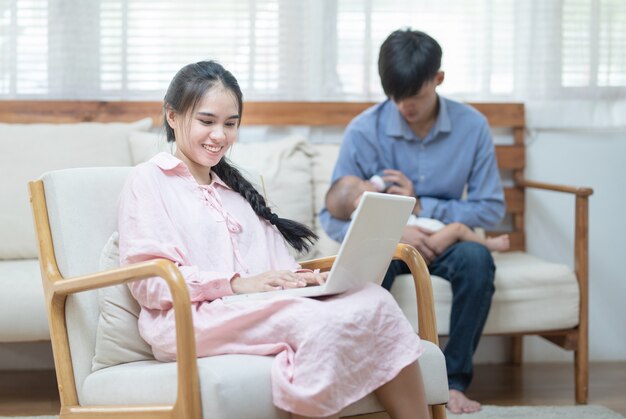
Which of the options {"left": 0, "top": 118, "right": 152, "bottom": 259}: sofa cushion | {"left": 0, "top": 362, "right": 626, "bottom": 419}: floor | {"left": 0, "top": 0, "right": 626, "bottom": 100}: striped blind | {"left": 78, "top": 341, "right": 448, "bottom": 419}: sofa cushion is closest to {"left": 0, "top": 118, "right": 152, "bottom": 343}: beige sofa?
{"left": 0, "top": 118, "right": 152, "bottom": 259}: sofa cushion

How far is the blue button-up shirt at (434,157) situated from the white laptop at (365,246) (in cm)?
106

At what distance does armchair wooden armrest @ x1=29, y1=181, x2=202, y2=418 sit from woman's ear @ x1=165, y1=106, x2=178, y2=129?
315 millimetres

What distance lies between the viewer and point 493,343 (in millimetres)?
3350

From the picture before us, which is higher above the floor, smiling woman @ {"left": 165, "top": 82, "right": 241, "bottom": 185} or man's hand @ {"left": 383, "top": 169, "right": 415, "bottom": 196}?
smiling woman @ {"left": 165, "top": 82, "right": 241, "bottom": 185}

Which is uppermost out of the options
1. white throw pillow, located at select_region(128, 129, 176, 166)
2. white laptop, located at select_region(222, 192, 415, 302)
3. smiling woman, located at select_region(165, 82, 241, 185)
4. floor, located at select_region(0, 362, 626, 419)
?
smiling woman, located at select_region(165, 82, 241, 185)

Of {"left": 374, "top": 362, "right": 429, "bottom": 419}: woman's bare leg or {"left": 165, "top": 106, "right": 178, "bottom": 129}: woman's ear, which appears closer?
{"left": 374, "top": 362, "right": 429, "bottom": 419}: woman's bare leg

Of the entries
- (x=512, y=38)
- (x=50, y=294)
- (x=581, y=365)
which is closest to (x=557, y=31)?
(x=512, y=38)

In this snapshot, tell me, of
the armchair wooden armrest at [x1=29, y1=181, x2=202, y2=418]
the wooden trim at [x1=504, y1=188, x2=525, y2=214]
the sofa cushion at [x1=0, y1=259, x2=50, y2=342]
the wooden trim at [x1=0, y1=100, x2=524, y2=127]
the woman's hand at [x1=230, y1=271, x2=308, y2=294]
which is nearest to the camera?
the armchair wooden armrest at [x1=29, y1=181, x2=202, y2=418]

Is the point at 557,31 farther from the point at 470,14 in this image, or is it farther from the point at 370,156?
the point at 370,156

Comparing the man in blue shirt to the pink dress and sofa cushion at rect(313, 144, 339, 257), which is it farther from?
the pink dress

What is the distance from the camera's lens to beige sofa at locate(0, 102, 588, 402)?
258 centimetres

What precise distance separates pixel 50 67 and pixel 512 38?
5.39 ft

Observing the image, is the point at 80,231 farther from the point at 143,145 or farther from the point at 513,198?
the point at 513,198

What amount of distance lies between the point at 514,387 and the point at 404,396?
1.50m
